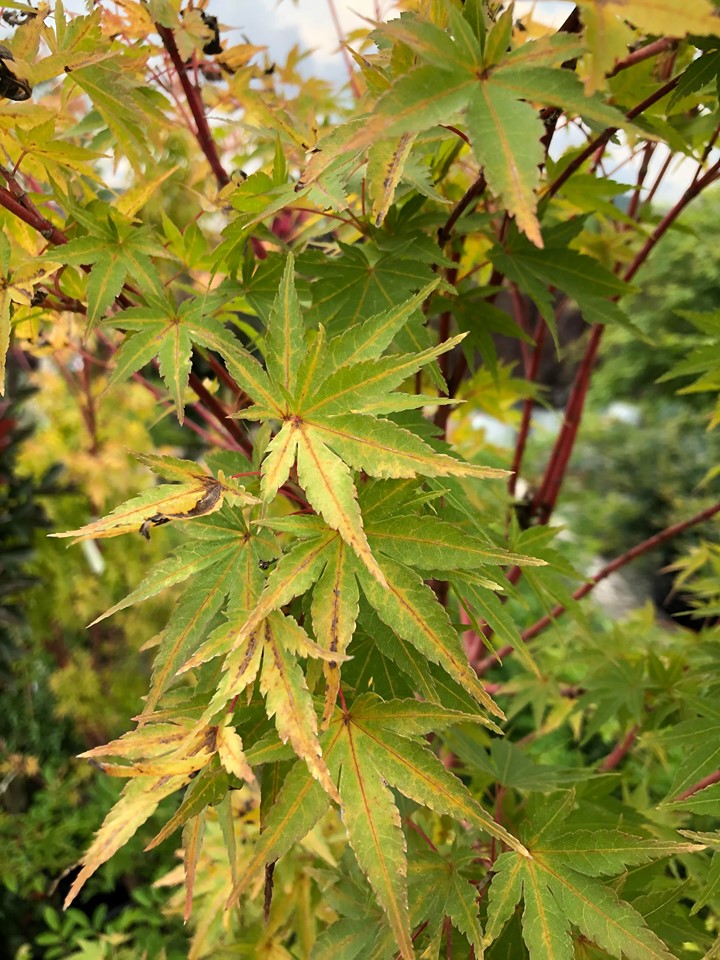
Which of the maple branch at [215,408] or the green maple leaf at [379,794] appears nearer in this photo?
the green maple leaf at [379,794]

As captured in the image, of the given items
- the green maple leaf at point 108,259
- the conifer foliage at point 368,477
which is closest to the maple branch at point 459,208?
the conifer foliage at point 368,477

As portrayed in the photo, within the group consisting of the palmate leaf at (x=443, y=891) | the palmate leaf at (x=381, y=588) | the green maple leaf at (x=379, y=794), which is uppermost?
the palmate leaf at (x=381, y=588)

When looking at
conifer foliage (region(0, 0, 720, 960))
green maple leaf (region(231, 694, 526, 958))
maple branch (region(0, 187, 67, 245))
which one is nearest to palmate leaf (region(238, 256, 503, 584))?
conifer foliage (region(0, 0, 720, 960))

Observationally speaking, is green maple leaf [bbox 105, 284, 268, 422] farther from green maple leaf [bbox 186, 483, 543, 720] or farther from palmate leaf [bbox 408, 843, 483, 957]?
palmate leaf [bbox 408, 843, 483, 957]

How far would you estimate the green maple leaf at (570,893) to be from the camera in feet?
1.25

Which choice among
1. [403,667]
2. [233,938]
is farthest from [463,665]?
[233,938]

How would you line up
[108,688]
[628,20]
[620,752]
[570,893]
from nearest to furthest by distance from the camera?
A: [628,20], [570,893], [620,752], [108,688]

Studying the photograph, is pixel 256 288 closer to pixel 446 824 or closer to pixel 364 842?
pixel 364 842

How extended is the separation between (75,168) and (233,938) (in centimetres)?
85

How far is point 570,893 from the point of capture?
404 mm

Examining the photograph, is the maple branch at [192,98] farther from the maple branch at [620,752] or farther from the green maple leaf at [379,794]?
the maple branch at [620,752]

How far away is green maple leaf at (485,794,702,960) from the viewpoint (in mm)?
380

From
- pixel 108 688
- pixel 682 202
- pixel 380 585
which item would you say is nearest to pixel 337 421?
pixel 380 585

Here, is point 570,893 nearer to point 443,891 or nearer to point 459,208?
point 443,891
